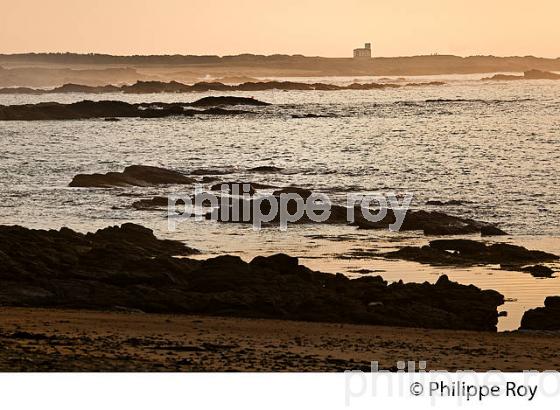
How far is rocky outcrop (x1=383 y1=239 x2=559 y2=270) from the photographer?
29547 mm

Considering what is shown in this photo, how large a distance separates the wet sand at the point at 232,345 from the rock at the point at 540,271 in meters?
7.23

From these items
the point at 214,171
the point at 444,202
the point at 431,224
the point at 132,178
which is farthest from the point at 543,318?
the point at 214,171

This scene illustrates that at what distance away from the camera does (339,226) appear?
1495 inches

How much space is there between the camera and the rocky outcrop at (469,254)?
29.5 metres

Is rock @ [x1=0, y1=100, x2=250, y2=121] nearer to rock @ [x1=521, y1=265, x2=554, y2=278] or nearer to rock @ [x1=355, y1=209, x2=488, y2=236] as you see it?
rock @ [x1=355, y1=209, x2=488, y2=236]

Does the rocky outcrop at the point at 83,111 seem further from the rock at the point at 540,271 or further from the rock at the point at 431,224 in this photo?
the rock at the point at 540,271

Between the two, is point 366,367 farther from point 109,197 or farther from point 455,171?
point 455,171

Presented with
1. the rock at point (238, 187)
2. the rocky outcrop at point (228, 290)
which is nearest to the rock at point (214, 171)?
the rock at point (238, 187)

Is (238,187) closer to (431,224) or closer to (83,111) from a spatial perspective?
(431,224)

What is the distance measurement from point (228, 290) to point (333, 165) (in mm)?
51844

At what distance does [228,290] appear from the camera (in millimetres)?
22812

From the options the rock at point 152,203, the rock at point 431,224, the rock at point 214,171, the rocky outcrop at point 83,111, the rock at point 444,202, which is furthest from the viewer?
the rocky outcrop at point 83,111

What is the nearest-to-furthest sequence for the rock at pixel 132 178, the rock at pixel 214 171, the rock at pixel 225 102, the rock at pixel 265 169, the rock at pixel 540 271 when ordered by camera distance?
1. the rock at pixel 540 271
2. the rock at pixel 132 178
3. the rock at pixel 214 171
4. the rock at pixel 265 169
5. the rock at pixel 225 102
